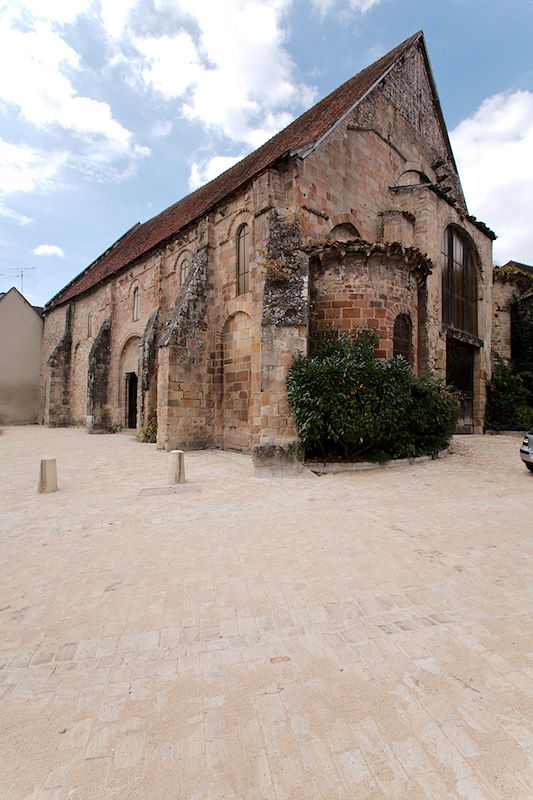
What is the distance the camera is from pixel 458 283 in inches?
588

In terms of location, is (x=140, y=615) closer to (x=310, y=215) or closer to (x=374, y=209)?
(x=310, y=215)

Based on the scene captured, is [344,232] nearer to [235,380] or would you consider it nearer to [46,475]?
[235,380]

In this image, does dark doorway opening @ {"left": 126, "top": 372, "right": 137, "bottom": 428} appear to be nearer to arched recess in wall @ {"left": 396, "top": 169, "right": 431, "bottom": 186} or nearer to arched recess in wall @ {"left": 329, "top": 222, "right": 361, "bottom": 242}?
arched recess in wall @ {"left": 329, "top": 222, "right": 361, "bottom": 242}

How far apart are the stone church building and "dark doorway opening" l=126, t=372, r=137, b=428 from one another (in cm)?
7

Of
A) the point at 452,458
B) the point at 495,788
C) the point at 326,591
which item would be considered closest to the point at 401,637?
the point at 326,591

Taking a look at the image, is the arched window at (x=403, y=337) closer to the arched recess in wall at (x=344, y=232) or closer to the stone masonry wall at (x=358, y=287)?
the stone masonry wall at (x=358, y=287)

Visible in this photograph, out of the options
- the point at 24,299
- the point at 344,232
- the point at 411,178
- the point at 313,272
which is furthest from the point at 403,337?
the point at 24,299

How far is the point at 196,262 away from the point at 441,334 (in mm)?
8401

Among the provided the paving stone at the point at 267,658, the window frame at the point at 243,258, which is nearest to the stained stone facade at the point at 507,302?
the window frame at the point at 243,258

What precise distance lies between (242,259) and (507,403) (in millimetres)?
11953

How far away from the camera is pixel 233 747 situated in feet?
5.15

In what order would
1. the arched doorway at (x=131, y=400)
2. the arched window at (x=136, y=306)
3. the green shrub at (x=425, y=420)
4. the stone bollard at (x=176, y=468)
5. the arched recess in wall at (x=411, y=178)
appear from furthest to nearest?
the arched doorway at (x=131, y=400) < the arched window at (x=136, y=306) < the arched recess in wall at (x=411, y=178) < the green shrub at (x=425, y=420) < the stone bollard at (x=176, y=468)

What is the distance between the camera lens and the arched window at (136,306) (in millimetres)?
17172

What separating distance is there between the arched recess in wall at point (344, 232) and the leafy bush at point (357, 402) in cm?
359
